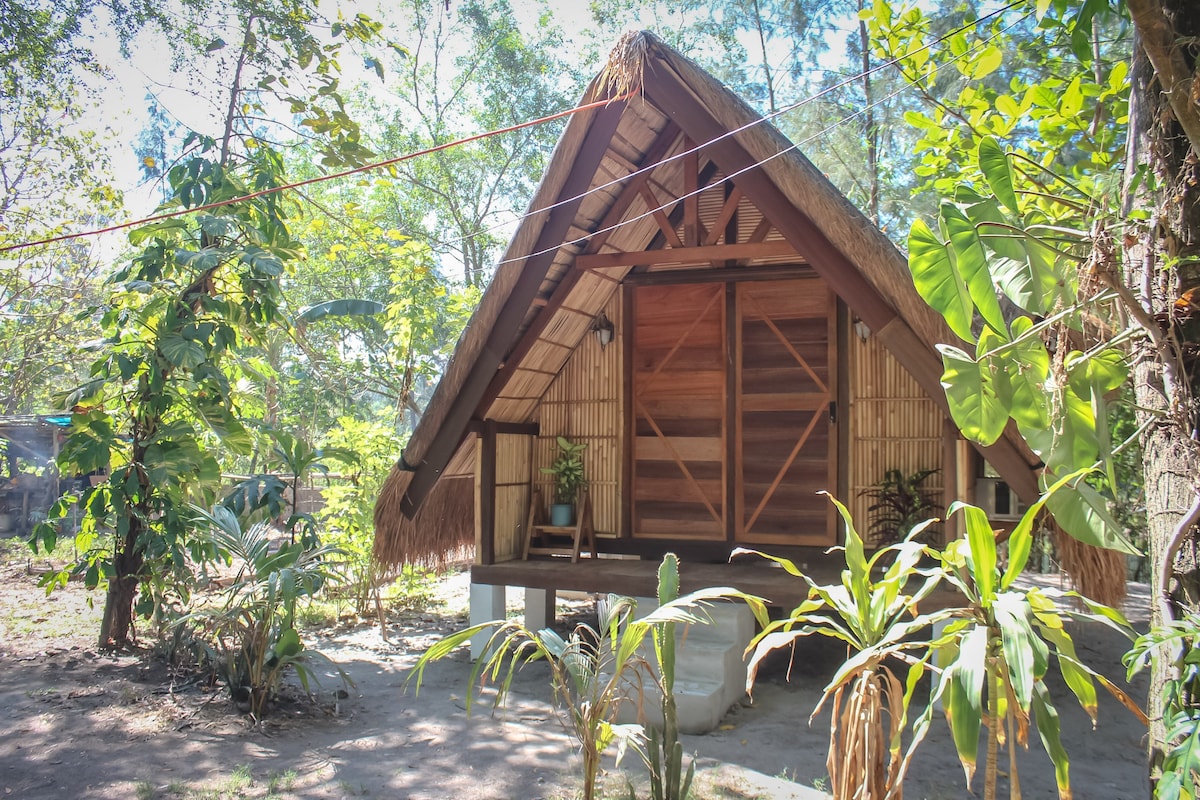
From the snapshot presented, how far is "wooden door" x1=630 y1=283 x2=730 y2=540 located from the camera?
6461mm

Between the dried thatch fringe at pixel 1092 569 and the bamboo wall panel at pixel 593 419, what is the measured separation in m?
3.13

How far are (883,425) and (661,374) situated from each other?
1.71 m

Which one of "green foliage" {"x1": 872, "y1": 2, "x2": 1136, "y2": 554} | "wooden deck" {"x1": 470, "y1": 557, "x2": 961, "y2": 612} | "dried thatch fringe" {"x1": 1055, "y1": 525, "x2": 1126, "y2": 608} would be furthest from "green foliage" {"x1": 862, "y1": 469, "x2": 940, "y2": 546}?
"green foliage" {"x1": 872, "y1": 2, "x2": 1136, "y2": 554}

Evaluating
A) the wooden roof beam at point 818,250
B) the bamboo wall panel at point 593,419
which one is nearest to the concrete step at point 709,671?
the bamboo wall panel at point 593,419

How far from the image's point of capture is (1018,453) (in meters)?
4.54

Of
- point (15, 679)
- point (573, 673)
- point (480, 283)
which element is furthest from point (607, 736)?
point (480, 283)

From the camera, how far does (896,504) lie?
584 centimetres

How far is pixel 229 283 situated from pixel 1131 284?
18.0ft

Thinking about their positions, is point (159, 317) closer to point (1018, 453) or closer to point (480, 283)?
point (1018, 453)

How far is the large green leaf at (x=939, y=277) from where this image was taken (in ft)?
6.83

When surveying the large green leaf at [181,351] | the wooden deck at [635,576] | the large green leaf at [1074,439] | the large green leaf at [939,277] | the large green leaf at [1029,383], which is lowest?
the wooden deck at [635,576]

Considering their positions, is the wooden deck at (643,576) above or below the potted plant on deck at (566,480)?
below

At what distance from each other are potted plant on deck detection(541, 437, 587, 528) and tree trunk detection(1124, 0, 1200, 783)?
4.83m

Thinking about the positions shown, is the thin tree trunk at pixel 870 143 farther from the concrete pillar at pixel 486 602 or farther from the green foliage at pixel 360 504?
the concrete pillar at pixel 486 602
